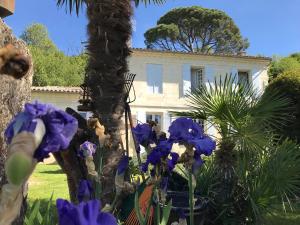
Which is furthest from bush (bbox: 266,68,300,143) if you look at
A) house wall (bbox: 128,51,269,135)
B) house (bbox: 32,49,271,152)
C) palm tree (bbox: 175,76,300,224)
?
house wall (bbox: 128,51,269,135)

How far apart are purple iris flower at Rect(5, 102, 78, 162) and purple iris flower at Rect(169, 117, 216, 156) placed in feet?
4.06

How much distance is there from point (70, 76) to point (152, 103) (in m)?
11.1

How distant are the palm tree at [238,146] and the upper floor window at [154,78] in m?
17.0

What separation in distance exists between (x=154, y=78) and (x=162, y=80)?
0.48 metres

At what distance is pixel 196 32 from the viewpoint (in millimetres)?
41062

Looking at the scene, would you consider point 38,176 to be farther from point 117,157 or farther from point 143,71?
point 143,71

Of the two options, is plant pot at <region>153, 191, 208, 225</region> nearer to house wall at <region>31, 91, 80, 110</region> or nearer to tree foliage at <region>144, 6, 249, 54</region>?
house wall at <region>31, 91, 80, 110</region>

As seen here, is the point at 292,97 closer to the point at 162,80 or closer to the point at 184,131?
the point at 184,131

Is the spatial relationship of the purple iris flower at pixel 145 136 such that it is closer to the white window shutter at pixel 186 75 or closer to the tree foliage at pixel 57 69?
the white window shutter at pixel 186 75

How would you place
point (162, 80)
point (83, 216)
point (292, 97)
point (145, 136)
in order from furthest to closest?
point (162, 80) < point (292, 97) < point (145, 136) < point (83, 216)

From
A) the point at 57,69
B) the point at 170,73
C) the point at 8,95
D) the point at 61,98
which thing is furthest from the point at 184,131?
the point at 57,69

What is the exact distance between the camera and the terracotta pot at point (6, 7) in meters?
2.25

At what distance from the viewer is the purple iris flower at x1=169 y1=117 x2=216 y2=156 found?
201cm

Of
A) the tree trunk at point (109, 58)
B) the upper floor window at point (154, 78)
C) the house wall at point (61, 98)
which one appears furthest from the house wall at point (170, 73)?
the tree trunk at point (109, 58)
